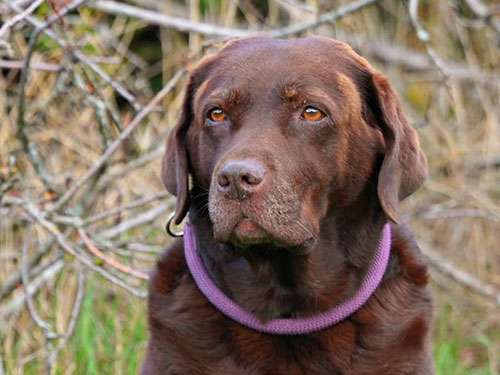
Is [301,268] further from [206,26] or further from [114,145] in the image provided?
[206,26]

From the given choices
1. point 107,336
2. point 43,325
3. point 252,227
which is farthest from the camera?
point 107,336

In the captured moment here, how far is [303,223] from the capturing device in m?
3.42

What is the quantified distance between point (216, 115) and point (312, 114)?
0.32 metres

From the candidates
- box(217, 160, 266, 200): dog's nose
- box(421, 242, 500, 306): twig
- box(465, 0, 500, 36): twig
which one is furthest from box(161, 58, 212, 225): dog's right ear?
box(465, 0, 500, 36): twig

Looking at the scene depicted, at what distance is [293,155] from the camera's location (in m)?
3.37

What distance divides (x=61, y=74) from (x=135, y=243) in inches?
37.5

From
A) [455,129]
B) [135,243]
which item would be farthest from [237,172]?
[455,129]

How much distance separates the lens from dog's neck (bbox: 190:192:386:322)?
367cm

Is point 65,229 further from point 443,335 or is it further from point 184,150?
point 443,335

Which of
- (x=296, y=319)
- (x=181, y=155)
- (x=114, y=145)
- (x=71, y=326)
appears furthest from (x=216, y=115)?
(x=71, y=326)

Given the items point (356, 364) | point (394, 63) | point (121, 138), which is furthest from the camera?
point (394, 63)

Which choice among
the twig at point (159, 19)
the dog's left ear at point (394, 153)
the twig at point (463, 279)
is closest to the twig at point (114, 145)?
the twig at point (159, 19)

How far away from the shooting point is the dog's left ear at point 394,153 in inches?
140

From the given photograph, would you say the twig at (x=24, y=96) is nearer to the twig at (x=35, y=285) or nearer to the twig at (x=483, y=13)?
the twig at (x=35, y=285)
